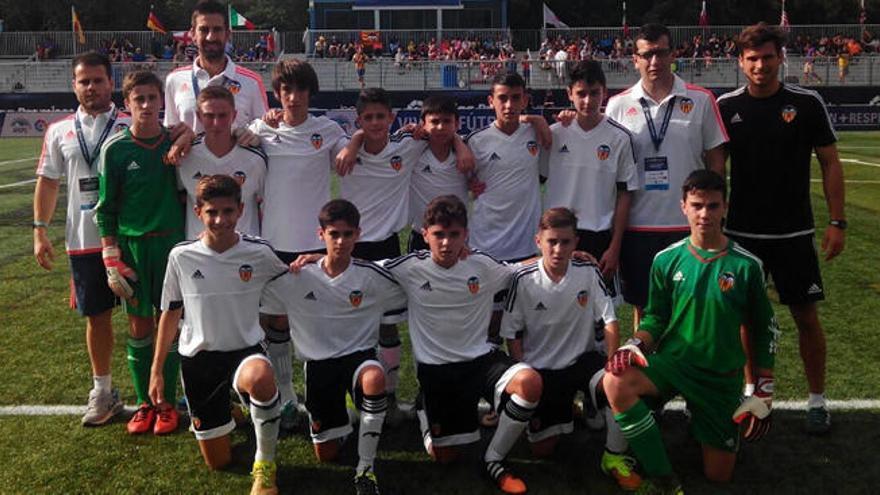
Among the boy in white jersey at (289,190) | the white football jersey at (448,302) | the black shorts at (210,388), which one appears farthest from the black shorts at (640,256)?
the black shorts at (210,388)

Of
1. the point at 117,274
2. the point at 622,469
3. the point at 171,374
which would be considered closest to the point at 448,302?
the point at 622,469

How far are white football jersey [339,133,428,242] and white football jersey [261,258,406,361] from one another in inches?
23.5

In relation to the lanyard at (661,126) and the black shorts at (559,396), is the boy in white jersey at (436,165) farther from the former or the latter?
the black shorts at (559,396)

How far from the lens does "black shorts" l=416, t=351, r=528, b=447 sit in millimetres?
4121

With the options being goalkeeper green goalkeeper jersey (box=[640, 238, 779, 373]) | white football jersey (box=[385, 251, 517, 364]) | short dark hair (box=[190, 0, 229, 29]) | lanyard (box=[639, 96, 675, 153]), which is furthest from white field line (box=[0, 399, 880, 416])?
short dark hair (box=[190, 0, 229, 29])

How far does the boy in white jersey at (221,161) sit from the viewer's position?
4516mm

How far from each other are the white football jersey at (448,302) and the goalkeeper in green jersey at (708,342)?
75cm

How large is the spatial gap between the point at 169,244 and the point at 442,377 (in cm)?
177

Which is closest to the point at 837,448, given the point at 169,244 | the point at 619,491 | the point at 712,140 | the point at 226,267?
the point at 619,491

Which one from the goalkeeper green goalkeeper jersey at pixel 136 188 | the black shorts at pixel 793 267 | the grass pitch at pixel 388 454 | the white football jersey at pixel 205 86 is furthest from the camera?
the white football jersey at pixel 205 86

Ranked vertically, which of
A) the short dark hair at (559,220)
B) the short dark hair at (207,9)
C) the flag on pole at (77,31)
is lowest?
the short dark hair at (559,220)

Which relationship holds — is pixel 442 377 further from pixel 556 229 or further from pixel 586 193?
pixel 586 193

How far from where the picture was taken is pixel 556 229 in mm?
4117

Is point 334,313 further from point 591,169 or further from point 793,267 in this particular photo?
point 793,267
